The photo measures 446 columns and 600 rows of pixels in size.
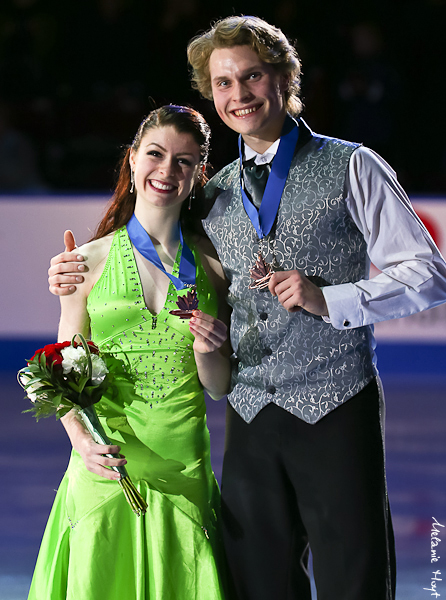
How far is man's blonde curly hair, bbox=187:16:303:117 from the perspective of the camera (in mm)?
2439

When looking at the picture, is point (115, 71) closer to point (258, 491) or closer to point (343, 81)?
point (343, 81)

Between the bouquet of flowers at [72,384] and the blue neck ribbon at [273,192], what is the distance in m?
0.67

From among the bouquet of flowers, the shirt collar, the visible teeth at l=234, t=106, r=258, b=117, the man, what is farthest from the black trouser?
the visible teeth at l=234, t=106, r=258, b=117

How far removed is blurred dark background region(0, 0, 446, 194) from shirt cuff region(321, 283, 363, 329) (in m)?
6.35

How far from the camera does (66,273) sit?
2584 millimetres

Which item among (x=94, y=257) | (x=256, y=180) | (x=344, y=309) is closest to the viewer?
(x=344, y=309)

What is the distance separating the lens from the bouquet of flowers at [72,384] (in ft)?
7.60

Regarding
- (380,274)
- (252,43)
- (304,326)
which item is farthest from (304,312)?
(252,43)

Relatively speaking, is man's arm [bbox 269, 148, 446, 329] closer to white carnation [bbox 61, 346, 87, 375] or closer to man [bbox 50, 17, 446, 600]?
man [bbox 50, 17, 446, 600]

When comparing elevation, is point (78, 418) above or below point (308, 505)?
above

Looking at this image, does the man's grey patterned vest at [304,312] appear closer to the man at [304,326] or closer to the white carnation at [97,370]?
the man at [304,326]

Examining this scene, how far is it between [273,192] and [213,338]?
50 cm

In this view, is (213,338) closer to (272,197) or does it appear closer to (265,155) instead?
(272,197)

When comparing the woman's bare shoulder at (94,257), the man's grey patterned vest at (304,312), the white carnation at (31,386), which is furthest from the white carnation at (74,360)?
the man's grey patterned vest at (304,312)
